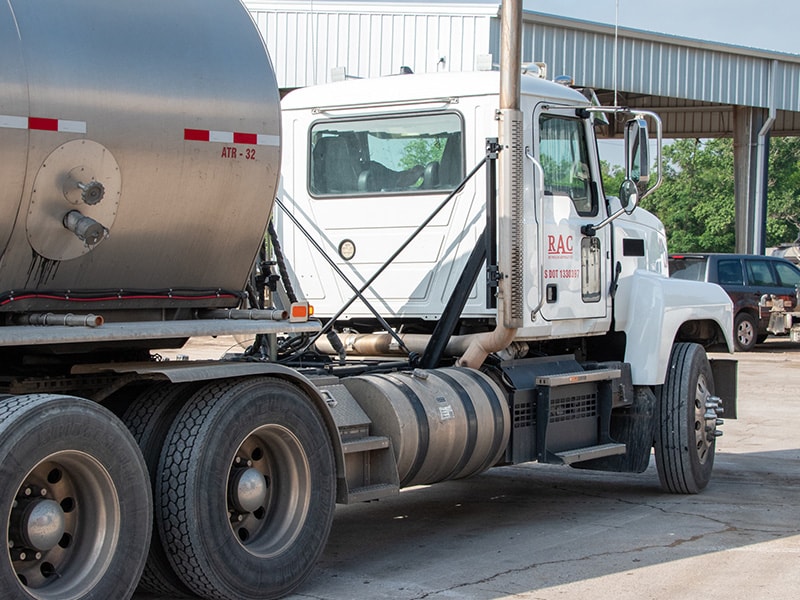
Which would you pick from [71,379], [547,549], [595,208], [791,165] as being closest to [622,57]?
[595,208]

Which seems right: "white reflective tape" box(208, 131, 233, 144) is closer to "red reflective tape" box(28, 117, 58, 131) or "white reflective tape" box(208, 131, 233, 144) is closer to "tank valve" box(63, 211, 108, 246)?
"tank valve" box(63, 211, 108, 246)

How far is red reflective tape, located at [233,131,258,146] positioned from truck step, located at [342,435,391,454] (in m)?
1.73

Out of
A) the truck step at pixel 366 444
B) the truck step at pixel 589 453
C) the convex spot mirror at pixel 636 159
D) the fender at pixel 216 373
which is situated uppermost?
the convex spot mirror at pixel 636 159

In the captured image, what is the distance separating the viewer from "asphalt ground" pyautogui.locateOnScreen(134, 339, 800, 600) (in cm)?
636

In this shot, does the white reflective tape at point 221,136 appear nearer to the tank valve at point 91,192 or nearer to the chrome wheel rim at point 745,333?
the tank valve at point 91,192

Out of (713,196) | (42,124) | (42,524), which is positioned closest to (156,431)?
(42,524)

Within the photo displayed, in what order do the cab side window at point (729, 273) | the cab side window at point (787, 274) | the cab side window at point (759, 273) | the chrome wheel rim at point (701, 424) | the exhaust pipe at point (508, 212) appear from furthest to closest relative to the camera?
the cab side window at point (787, 274)
the cab side window at point (759, 273)
the cab side window at point (729, 273)
the chrome wheel rim at point (701, 424)
the exhaust pipe at point (508, 212)

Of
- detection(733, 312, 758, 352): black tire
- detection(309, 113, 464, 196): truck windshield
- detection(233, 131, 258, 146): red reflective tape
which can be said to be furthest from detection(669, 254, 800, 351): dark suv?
detection(233, 131, 258, 146): red reflective tape

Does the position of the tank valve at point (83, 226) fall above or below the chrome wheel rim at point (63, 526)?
above

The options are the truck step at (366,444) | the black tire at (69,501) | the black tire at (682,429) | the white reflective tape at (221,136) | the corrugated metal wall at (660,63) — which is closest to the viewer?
the black tire at (69,501)

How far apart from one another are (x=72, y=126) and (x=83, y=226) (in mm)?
447

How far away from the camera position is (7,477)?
184 inches

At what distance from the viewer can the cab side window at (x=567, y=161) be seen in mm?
8492

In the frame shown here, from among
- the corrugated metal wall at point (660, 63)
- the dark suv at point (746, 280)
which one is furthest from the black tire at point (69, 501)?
the corrugated metal wall at point (660, 63)
